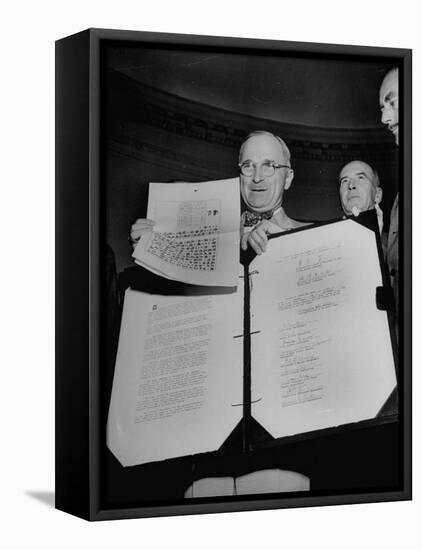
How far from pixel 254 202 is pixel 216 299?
472 millimetres

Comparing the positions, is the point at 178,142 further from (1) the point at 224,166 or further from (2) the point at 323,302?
(2) the point at 323,302

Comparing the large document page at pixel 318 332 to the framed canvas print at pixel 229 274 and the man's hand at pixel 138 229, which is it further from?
the man's hand at pixel 138 229

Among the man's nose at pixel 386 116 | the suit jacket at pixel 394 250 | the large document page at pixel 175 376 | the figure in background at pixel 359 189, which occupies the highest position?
the man's nose at pixel 386 116

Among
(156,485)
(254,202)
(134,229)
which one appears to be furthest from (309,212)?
(156,485)

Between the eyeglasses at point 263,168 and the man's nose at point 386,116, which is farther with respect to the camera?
the man's nose at point 386,116

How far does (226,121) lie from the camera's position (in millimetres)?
7512

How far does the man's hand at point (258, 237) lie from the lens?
7562 mm

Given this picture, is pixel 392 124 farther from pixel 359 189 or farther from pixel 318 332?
pixel 318 332

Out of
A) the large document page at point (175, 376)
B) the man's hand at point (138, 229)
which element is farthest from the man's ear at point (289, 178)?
the man's hand at point (138, 229)

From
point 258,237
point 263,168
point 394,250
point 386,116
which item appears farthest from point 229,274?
point 386,116

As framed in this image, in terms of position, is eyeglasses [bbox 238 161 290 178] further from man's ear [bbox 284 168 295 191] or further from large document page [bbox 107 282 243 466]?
large document page [bbox 107 282 243 466]

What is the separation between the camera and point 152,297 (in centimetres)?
739
